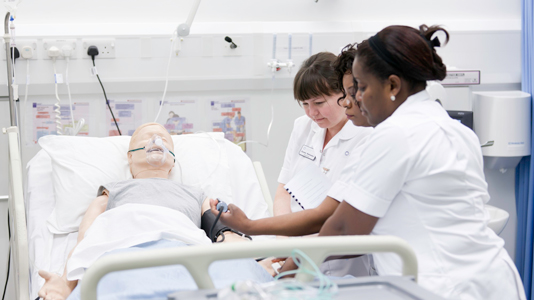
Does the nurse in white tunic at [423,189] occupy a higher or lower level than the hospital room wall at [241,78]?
lower

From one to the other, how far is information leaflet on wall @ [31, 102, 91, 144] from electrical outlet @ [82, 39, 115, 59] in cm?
28

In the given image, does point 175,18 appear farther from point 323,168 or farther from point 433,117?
point 433,117

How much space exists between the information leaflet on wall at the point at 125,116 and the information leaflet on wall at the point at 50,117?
0.13 meters

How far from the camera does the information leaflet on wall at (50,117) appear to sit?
2.63 meters

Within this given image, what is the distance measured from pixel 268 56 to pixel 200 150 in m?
0.71

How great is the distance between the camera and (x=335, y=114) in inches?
73.2

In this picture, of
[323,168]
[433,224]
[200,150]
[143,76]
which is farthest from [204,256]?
[143,76]

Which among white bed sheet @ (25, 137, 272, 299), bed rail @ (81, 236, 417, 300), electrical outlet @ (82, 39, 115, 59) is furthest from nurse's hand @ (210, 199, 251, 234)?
electrical outlet @ (82, 39, 115, 59)

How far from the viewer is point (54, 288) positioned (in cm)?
162

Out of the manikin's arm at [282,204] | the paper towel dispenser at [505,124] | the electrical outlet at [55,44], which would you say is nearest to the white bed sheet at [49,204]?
the manikin's arm at [282,204]

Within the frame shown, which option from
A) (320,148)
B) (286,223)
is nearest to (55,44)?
(320,148)

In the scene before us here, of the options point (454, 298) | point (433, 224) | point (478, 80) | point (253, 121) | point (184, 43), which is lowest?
point (454, 298)

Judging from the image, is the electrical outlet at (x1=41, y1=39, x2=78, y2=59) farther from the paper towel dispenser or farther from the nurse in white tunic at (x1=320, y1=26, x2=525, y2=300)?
the paper towel dispenser

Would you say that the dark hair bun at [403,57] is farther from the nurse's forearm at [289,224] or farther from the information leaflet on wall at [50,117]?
the information leaflet on wall at [50,117]
